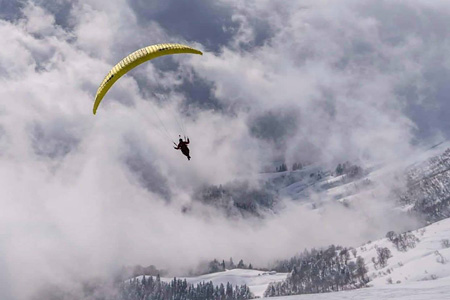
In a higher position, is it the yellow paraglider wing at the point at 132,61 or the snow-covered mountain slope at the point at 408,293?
the yellow paraglider wing at the point at 132,61

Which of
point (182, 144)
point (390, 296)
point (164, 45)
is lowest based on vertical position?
point (390, 296)

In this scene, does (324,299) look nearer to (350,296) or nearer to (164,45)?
(350,296)

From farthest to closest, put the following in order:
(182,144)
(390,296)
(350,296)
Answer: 1. (182,144)
2. (350,296)
3. (390,296)

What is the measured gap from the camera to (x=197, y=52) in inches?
1390

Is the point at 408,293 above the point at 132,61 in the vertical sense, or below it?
A: below

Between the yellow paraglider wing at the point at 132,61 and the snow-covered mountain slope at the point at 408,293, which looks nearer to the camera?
the snow-covered mountain slope at the point at 408,293

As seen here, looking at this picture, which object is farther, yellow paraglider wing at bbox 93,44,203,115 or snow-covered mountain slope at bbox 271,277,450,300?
yellow paraglider wing at bbox 93,44,203,115

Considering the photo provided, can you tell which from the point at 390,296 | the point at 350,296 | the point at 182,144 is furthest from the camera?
the point at 182,144

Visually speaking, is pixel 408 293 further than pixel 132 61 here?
No

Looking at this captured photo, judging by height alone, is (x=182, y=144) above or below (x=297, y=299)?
above

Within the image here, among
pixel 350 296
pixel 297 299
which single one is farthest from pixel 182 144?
pixel 350 296

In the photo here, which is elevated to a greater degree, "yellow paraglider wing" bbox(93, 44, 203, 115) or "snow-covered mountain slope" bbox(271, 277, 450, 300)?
"yellow paraglider wing" bbox(93, 44, 203, 115)

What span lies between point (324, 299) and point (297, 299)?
2.40 m

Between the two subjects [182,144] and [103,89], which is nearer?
[103,89]
